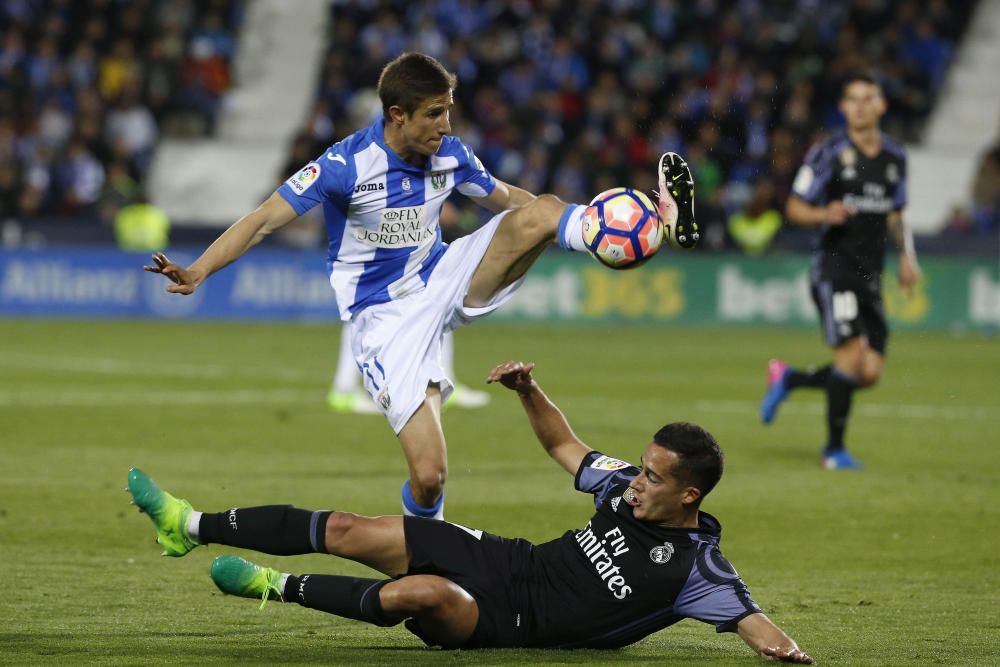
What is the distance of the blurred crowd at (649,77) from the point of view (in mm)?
25594

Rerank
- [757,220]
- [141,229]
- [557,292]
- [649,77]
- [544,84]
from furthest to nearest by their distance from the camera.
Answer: [544,84], [649,77], [757,220], [557,292], [141,229]

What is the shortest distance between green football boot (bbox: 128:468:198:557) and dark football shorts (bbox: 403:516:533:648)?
85 cm

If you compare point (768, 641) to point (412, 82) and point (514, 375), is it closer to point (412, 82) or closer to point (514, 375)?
point (514, 375)

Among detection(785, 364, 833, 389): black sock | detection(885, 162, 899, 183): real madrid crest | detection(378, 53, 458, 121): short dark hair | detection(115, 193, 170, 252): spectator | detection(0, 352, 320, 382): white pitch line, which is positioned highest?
detection(378, 53, 458, 121): short dark hair

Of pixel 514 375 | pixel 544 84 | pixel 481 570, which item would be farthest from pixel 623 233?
pixel 544 84

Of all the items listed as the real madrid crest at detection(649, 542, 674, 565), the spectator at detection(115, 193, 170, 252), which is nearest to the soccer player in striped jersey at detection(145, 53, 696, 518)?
the real madrid crest at detection(649, 542, 674, 565)

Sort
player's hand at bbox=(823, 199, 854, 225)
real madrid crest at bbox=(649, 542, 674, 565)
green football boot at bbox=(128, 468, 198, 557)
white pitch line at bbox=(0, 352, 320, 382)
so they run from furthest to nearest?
white pitch line at bbox=(0, 352, 320, 382) < player's hand at bbox=(823, 199, 854, 225) < green football boot at bbox=(128, 468, 198, 557) < real madrid crest at bbox=(649, 542, 674, 565)

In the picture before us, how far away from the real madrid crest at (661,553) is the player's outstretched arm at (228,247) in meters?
1.98

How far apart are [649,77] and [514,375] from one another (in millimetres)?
21557

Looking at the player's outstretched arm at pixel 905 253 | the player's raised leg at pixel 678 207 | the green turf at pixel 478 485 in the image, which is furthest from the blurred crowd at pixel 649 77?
the player's raised leg at pixel 678 207

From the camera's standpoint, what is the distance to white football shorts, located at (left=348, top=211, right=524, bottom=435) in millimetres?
7137

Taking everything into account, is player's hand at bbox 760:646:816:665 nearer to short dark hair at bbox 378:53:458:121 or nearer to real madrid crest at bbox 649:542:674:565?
real madrid crest at bbox 649:542:674:565

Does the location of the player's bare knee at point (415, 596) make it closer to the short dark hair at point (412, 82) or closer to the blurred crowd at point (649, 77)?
the short dark hair at point (412, 82)

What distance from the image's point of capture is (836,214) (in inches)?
422
